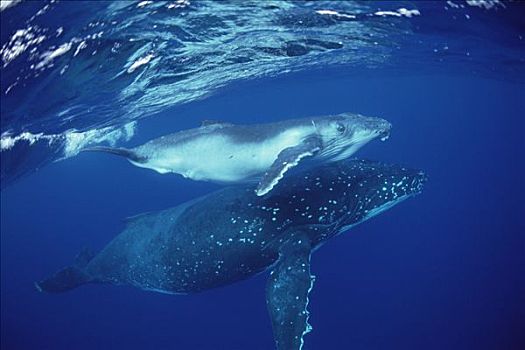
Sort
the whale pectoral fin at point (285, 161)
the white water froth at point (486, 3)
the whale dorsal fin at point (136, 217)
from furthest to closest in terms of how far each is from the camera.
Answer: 1. the whale dorsal fin at point (136, 217)
2. the white water froth at point (486, 3)
3. the whale pectoral fin at point (285, 161)

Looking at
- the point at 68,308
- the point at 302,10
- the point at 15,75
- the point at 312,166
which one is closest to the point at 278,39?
the point at 302,10

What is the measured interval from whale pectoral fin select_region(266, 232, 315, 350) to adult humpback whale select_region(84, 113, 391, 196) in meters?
2.00

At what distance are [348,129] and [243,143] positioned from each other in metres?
2.40

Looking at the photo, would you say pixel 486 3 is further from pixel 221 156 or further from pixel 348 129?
pixel 221 156

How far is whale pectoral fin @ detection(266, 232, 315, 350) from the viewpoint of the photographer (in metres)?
7.33

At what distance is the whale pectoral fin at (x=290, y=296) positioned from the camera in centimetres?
733

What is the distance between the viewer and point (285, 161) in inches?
284

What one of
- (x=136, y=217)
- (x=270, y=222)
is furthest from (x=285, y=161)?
(x=136, y=217)

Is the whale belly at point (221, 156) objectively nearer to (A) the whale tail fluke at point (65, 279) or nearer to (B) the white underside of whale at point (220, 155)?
(B) the white underside of whale at point (220, 155)

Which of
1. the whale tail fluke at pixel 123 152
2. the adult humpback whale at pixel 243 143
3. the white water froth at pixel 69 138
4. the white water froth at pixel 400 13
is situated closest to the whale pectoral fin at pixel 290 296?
the adult humpback whale at pixel 243 143

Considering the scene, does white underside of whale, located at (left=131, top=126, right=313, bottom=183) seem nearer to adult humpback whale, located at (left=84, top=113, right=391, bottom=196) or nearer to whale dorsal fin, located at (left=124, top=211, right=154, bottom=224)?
adult humpback whale, located at (left=84, top=113, right=391, bottom=196)

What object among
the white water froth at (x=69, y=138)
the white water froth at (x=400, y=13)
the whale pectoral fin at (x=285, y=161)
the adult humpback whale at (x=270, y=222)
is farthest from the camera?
the white water froth at (x=69, y=138)

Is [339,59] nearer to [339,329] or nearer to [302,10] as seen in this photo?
[302,10]

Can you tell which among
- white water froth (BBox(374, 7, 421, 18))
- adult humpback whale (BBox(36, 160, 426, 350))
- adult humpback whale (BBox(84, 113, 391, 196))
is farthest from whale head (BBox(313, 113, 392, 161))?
white water froth (BBox(374, 7, 421, 18))
